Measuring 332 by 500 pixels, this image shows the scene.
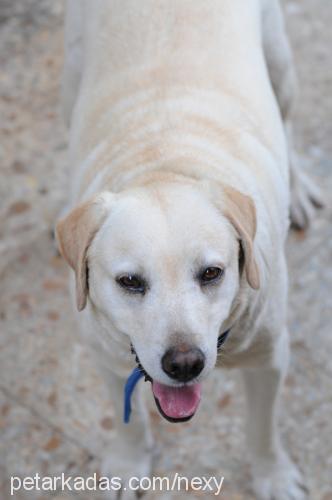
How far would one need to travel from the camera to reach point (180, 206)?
2.20 meters

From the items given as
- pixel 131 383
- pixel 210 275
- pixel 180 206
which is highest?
pixel 180 206

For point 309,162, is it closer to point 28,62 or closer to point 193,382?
point 28,62

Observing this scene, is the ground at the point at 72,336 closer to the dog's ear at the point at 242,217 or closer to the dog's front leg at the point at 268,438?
the dog's front leg at the point at 268,438

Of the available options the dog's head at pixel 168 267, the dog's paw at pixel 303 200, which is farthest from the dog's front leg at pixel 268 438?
the dog's paw at pixel 303 200

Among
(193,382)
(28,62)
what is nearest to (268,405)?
(193,382)

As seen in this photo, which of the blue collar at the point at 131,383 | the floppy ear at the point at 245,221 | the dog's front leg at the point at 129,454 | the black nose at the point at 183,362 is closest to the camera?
the black nose at the point at 183,362

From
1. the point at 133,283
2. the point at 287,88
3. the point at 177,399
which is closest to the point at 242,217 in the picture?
the point at 133,283

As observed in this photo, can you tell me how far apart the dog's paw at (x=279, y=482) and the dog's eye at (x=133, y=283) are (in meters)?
1.24

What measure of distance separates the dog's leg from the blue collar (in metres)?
1.45

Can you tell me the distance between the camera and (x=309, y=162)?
423cm

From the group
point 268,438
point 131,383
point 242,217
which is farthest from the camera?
point 268,438

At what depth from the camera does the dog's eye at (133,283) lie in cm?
217

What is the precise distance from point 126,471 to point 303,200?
1555mm

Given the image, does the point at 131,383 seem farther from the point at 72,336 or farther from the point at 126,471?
the point at 72,336
